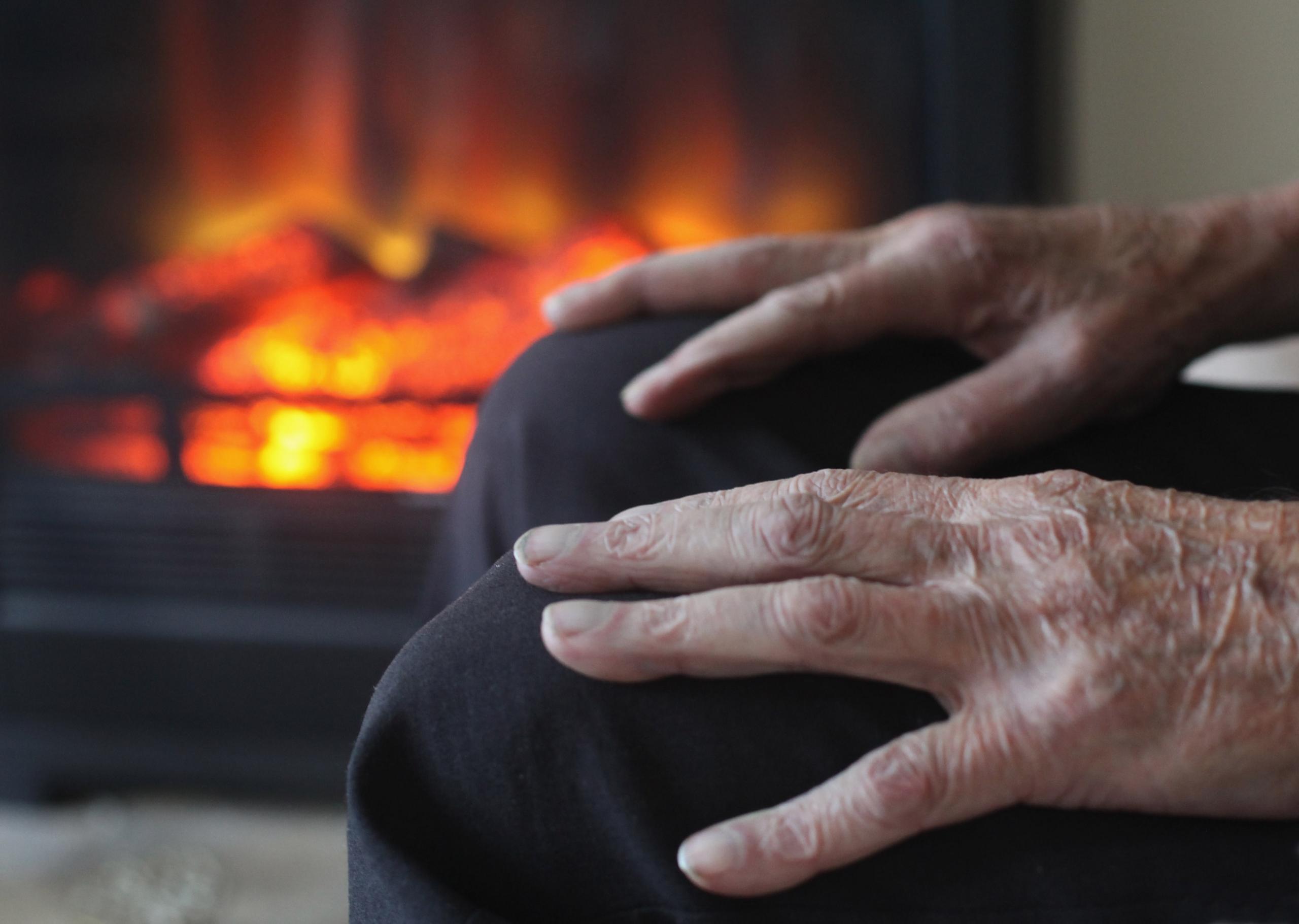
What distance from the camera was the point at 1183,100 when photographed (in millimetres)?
1276

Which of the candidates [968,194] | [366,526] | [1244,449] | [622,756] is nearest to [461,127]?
[366,526]

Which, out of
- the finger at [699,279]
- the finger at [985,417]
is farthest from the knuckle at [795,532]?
the finger at [699,279]

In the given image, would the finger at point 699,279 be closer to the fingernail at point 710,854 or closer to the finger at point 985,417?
the finger at point 985,417

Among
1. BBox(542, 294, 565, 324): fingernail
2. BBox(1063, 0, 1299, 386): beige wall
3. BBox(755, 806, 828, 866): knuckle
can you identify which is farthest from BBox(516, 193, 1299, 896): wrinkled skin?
BBox(1063, 0, 1299, 386): beige wall

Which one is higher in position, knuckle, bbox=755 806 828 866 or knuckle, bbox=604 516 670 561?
knuckle, bbox=604 516 670 561

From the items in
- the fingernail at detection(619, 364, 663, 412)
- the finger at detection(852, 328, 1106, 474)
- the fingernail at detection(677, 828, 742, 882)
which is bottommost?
the fingernail at detection(677, 828, 742, 882)

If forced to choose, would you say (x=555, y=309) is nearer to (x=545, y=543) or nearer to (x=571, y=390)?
(x=571, y=390)

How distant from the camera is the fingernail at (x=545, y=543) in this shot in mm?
417

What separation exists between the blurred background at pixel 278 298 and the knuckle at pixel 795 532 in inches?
39.2

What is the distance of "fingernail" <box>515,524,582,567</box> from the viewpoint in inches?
16.4

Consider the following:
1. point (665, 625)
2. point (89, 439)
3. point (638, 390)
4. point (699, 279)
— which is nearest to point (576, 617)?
point (665, 625)

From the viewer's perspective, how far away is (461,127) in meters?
1.47

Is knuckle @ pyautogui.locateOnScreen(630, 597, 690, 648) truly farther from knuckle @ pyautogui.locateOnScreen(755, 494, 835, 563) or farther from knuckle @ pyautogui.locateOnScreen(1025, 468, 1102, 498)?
knuckle @ pyautogui.locateOnScreen(1025, 468, 1102, 498)

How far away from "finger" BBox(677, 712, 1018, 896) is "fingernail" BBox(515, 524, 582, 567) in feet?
0.36
